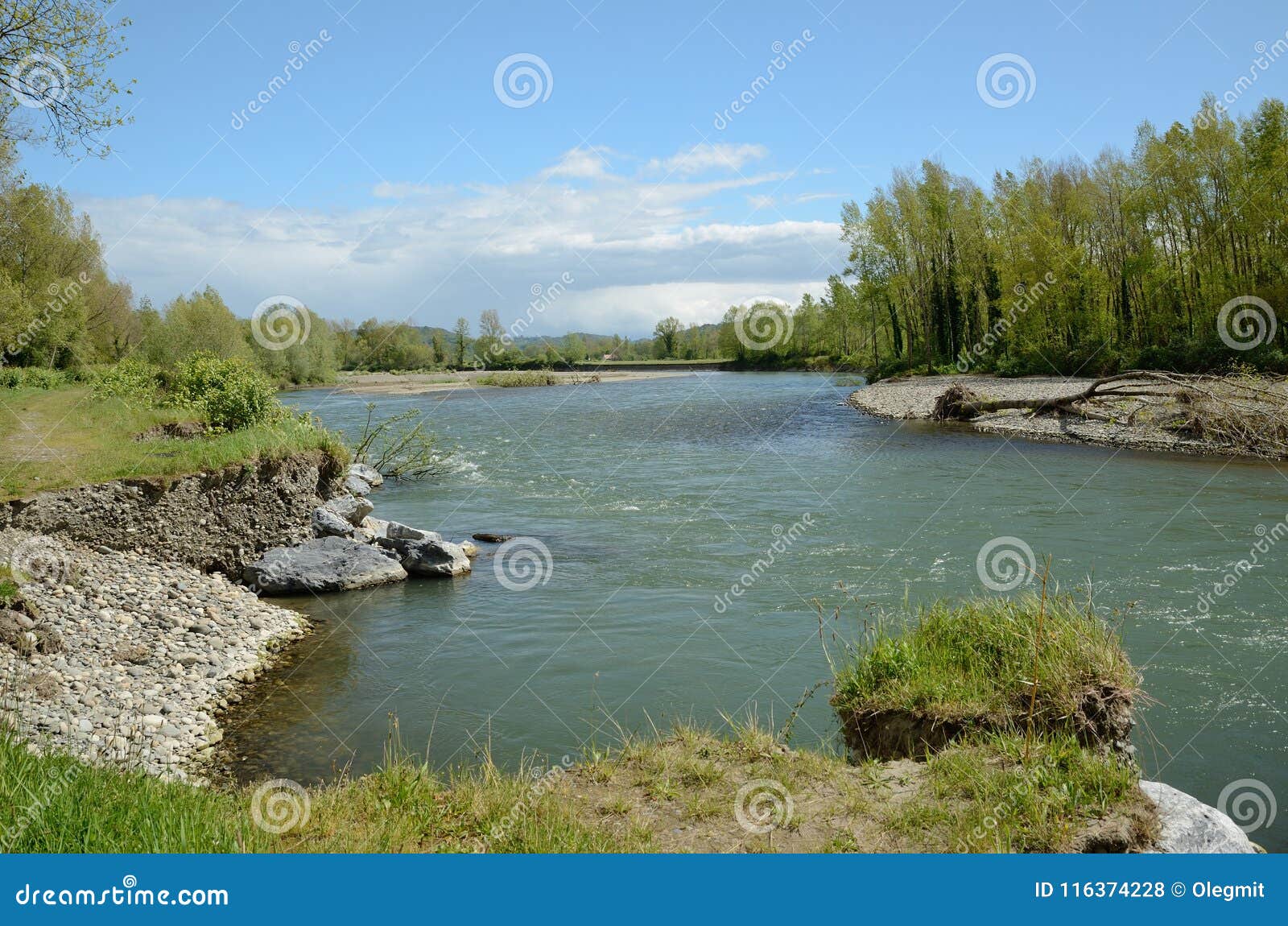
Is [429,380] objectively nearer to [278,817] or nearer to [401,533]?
[401,533]

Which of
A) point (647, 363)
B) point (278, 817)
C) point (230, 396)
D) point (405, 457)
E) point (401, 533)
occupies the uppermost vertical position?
point (647, 363)

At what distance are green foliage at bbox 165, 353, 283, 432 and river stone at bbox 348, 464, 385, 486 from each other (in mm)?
4211

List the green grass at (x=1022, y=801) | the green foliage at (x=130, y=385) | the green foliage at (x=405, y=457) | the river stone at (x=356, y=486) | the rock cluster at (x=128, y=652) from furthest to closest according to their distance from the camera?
1. the green foliage at (x=405, y=457)
2. the green foliage at (x=130, y=385)
3. the river stone at (x=356, y=486)
4. the rock cluster at (x=128, y=652)
5. the green grass at (x=1022, y=801)

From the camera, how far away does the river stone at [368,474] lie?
77.1ft

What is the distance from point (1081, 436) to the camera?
28500 millimetres

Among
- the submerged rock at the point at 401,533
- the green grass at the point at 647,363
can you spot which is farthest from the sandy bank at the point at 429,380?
the submerged rock at the point at 401,533

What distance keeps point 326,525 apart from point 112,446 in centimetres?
382

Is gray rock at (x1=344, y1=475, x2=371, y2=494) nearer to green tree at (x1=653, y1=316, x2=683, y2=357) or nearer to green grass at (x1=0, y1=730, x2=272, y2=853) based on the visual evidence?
green grass at (x1=0, y1=730, x2=272, y2=853)

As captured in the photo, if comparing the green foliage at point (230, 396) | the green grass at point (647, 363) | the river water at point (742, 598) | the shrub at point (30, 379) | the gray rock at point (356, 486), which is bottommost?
the river water at point (742, 598)

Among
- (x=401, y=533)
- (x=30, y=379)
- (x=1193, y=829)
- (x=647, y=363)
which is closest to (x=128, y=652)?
(x=401, y=533)

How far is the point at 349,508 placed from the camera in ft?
52.9

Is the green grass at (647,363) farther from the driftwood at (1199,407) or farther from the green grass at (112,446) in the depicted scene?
the green grass at (112,446)

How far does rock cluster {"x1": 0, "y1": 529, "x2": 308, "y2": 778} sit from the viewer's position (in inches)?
312

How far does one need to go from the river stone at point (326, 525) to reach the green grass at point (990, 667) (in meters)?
10.5
